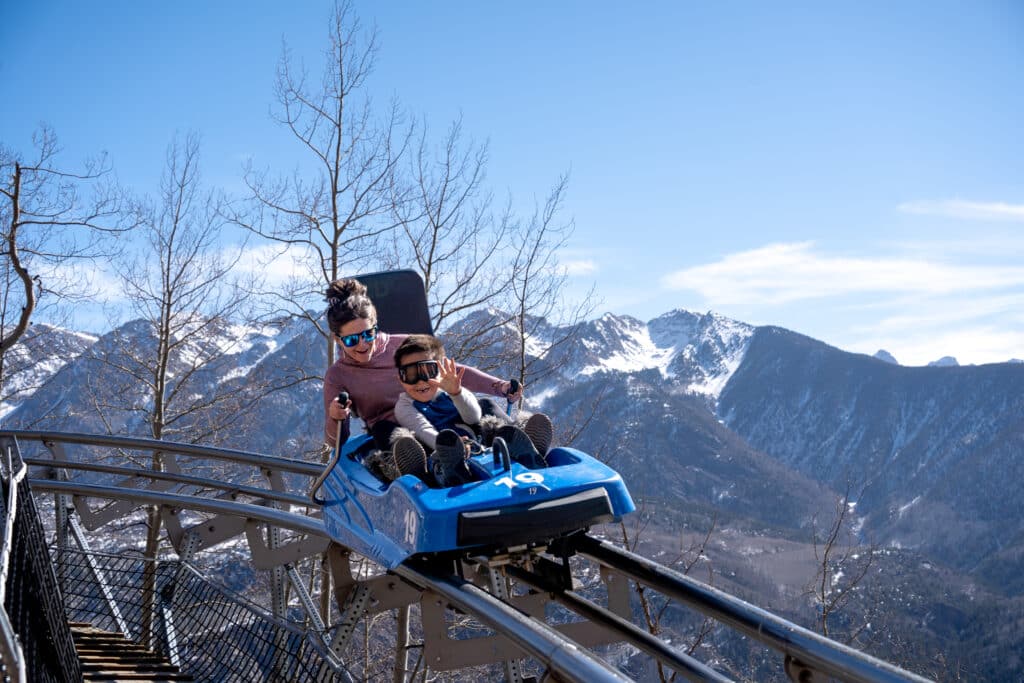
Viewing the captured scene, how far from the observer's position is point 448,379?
4.42m

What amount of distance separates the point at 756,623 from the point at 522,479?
1063 mm

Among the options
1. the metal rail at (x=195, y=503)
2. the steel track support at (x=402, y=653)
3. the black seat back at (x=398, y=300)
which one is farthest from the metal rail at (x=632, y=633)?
the steel track support at (x=402, y=653)

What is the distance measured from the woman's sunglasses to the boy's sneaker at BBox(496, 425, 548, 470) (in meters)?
1.12

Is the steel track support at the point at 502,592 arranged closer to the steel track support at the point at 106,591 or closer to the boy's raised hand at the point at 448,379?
the boy's raised hand at the point at 448,379

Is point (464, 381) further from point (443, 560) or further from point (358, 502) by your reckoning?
point (443, 560)

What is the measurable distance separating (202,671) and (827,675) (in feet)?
11.9

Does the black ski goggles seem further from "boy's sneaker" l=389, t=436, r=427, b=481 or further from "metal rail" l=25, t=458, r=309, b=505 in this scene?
"metal rail" l=25, t=458, r=309, b=505

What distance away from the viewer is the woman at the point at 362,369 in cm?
483

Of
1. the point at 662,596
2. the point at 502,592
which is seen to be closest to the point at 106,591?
the point at 502,592

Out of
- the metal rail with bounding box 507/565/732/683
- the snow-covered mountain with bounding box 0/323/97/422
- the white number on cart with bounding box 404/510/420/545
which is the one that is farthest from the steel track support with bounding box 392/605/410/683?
the snow-covered mountain with bounding box 0/323/97/422

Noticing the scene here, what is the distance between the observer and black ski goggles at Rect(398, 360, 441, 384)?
14.6ft

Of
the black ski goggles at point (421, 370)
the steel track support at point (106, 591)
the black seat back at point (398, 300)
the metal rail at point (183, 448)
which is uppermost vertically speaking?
the black seat back at point (398, 300)

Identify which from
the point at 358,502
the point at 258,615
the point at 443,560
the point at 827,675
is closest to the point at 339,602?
the point at 258,615

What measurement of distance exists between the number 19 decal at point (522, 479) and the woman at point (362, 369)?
3.25ft
